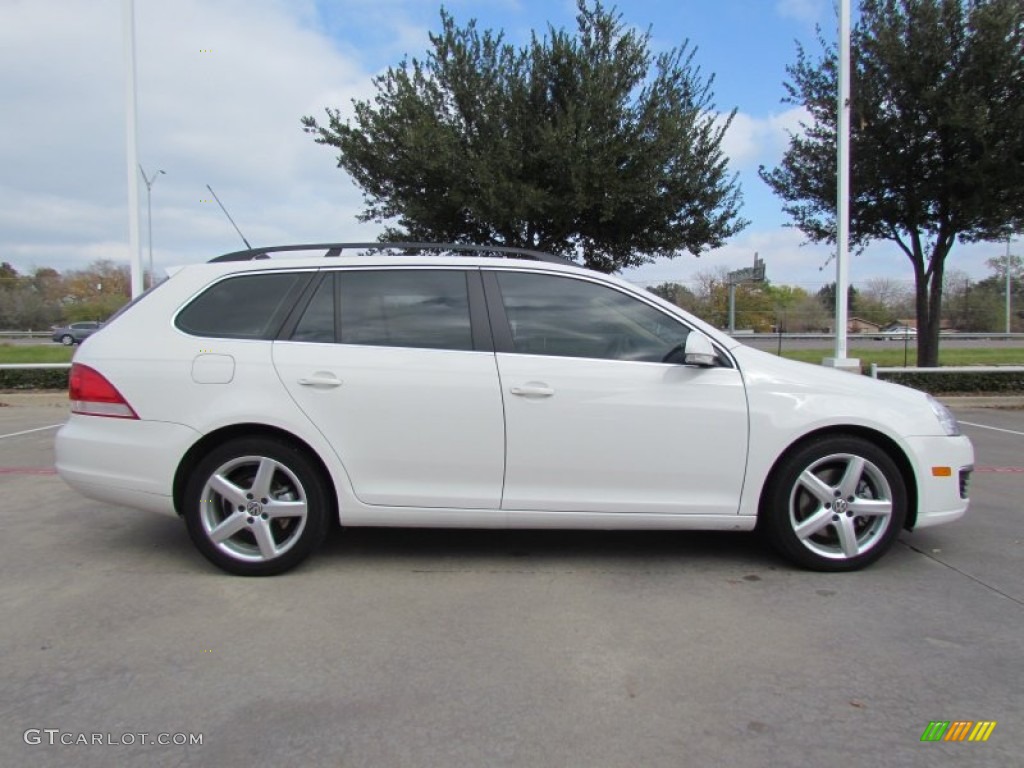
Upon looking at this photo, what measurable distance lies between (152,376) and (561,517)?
91.2 inches

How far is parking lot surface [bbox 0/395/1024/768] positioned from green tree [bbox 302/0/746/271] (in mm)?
8872

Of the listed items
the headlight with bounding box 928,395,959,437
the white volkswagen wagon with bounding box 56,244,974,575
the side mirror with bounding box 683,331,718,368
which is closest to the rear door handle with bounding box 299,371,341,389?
the white volkswagen wagon with bounding box 56,244,974,575

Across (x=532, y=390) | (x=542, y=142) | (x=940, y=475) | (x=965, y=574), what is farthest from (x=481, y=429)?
(x=542, y=142)

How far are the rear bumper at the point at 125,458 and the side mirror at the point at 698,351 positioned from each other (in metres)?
2.63

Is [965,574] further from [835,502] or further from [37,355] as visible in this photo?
[37,355]

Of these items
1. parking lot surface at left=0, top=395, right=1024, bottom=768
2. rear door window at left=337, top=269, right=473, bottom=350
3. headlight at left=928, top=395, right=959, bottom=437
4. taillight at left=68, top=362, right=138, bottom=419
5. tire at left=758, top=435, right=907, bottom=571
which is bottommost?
parking lot surface at left=0, top=395, right=1024, bottom=768

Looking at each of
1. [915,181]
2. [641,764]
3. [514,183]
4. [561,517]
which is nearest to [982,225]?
[915,181]

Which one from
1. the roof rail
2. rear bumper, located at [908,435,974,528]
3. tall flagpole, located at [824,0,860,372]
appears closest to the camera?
rear bumper, located at [908,435,974,528]

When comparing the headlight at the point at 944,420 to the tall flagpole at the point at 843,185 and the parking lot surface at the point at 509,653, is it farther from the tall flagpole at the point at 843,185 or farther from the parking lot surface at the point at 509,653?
the tall flagpole at the point at 843,185

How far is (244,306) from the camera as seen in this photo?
400 cm

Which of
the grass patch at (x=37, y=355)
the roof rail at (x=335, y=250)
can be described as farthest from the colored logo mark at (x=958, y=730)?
the grass patch at (x=37, y=355)

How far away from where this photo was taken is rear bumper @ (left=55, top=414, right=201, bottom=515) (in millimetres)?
3816

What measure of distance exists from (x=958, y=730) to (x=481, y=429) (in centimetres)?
236

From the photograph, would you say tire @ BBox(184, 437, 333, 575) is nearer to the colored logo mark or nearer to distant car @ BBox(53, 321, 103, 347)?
the colored logo mark
